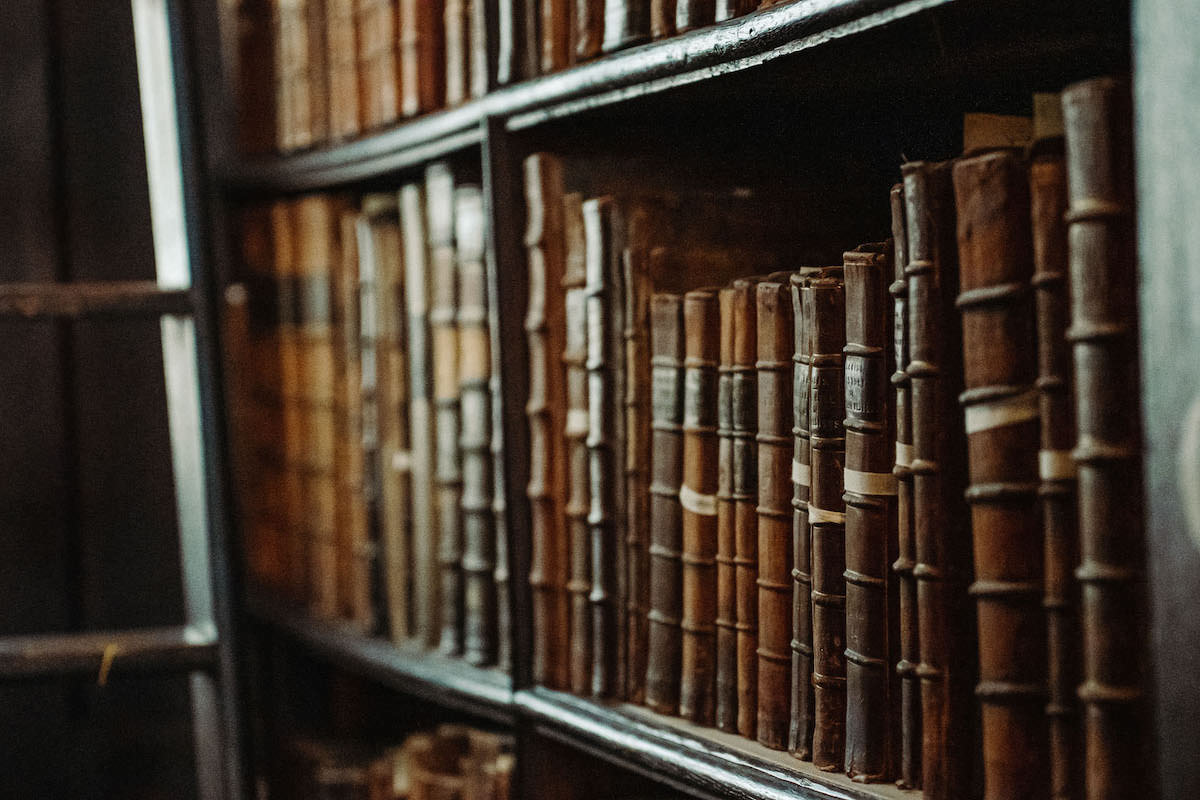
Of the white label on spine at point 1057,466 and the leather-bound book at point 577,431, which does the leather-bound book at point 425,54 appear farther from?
the white label on spine at point 1057,466

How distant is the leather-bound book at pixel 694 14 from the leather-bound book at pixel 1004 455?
285 mm

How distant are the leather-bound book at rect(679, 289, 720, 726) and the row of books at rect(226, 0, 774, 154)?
24cm

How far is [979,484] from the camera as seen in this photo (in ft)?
2.19

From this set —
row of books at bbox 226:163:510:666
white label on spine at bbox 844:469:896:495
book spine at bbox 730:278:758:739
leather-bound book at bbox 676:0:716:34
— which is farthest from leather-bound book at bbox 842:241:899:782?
row of books at bbox 226:163:510:666

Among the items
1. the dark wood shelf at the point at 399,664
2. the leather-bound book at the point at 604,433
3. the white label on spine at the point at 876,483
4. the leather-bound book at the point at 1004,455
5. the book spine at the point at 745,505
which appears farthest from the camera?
the dark wood shelf at the point at 399,664

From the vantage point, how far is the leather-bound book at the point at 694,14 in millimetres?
857

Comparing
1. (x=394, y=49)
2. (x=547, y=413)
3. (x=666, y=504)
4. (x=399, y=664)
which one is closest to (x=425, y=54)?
(x=394, y=49)

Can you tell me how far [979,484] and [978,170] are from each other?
0.19 metres

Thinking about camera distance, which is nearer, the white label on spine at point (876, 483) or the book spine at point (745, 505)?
the white label on spine at point (876, 483)

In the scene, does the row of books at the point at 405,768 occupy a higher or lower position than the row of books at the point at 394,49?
lower

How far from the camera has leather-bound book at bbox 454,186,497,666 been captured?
3.59 feet

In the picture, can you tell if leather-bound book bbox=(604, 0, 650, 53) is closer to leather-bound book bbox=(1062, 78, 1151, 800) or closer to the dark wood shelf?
leather-bound book bbox=(1062, 78, 1151, 800)

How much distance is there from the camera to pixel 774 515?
0.84 metres

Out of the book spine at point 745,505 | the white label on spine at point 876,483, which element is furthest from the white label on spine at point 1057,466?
the book spine at point 745,505
